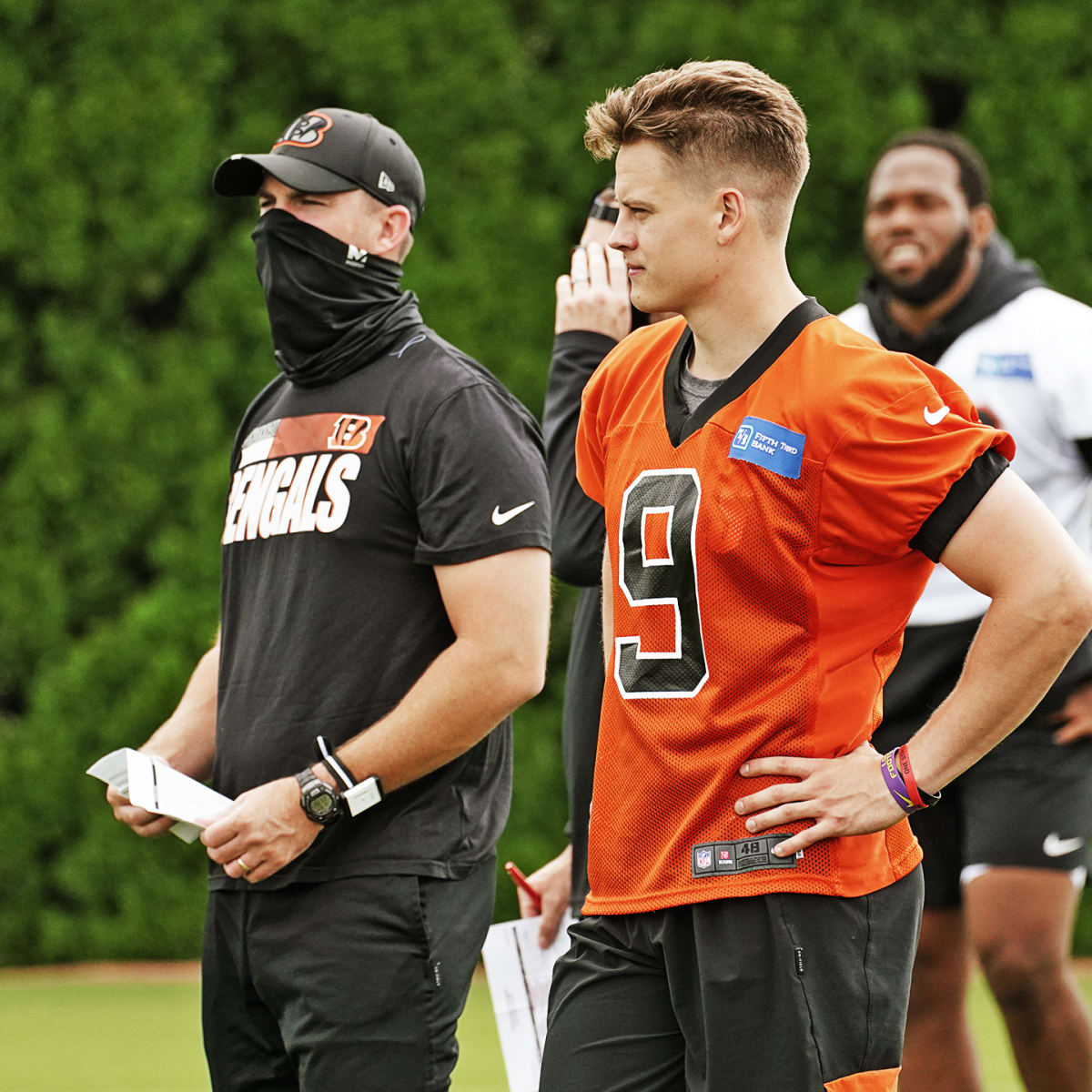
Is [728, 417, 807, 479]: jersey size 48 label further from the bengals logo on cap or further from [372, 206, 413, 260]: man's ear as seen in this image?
the bengals logo on cap

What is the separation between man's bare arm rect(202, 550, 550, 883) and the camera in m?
2.90

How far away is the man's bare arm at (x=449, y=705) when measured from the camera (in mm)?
2900

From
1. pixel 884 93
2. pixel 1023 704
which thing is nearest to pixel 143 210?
pixel 884 93

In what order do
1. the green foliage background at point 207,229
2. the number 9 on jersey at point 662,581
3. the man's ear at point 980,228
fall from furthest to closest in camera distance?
the green foliage background at point 207,229 → the man's ear at point 980,228 → the number 9 on jersey at point 662,581

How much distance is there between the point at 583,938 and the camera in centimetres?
266

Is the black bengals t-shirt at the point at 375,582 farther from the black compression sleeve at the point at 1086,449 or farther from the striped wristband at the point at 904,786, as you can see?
the black compression sleeve at the point at 1086,449

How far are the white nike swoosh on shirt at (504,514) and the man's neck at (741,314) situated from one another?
0.57 metres

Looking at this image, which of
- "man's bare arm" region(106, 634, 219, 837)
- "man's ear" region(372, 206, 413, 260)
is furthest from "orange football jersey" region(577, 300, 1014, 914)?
"man's bare arm" region(106, 634, 219, 837)

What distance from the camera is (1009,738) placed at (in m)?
4.16

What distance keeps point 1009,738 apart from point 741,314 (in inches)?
78.9

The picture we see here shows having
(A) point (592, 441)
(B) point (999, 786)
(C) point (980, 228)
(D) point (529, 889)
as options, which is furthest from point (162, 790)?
(C) point (980, 228)

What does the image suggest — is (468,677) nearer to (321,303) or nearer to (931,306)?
(321,303)

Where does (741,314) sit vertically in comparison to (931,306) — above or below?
below

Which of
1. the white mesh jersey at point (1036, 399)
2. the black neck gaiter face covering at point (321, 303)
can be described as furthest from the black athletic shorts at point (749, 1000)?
the white mesh jersey at point (1036, 399)
